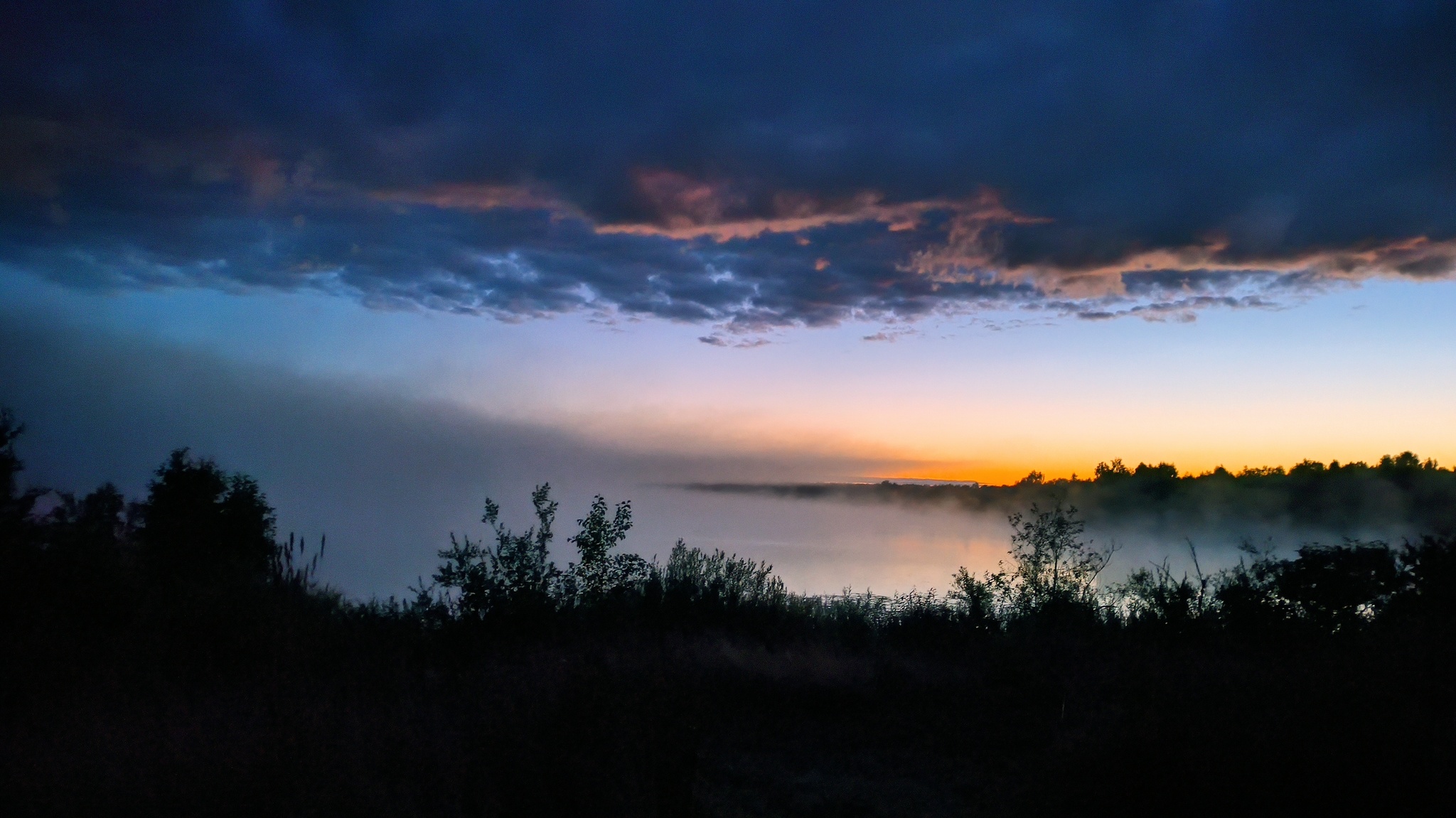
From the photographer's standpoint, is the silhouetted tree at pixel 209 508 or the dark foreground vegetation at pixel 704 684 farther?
the silhouetted tree at pixel 209 508

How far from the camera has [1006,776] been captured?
755 centimetres

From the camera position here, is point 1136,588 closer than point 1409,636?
No

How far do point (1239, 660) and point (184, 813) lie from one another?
10.1m

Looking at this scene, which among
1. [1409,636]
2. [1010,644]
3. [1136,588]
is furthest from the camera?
[1136,588]

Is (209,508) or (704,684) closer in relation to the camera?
(704,684)

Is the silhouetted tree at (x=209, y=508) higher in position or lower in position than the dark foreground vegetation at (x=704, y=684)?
higher

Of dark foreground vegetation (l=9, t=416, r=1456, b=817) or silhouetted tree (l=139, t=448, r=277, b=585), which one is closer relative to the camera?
dark foreground vegetation (l=9, t=416, r=1456, b=817)

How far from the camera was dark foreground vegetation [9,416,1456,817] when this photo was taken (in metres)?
5.54

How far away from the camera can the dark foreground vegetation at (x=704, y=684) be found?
5539 millimetres

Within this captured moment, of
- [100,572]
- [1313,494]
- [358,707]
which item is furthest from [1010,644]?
[1313,494]

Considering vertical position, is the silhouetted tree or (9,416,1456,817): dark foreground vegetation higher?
the silhouetted tree

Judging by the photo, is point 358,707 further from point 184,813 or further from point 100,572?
point 100,572

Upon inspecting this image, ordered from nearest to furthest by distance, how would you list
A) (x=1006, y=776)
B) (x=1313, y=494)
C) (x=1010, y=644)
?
(x=1006, y=776) → (x=1010, y=644) → (x=1313, y=494)

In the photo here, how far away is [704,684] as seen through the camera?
374 inches
